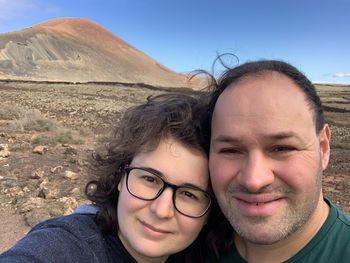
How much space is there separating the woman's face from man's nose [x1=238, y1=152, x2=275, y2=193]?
9.7 inches

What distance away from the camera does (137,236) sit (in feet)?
5.78

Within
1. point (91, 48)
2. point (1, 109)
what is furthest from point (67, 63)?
point (1, 109)

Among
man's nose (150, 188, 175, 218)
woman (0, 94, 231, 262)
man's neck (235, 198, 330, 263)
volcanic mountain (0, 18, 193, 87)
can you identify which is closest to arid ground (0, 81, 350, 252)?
woman (0, 94, 231, 262)

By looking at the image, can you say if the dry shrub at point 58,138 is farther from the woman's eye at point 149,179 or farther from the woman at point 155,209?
the woman's eye at point 149,179

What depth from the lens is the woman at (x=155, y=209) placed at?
169cm

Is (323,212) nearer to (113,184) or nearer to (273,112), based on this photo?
(273,112)

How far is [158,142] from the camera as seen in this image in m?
1.88

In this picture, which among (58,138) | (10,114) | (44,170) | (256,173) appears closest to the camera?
(256,173)

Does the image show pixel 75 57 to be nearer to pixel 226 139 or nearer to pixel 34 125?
pixel 34 125

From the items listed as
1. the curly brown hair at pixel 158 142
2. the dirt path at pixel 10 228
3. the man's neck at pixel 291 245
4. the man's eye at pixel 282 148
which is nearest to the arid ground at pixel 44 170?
the dirt path at pixel 10 228

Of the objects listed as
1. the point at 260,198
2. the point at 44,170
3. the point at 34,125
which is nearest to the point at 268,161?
the point at 260,198

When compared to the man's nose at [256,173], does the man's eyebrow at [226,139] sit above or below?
above

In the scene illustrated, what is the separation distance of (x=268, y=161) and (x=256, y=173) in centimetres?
8

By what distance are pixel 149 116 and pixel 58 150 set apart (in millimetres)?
8657
